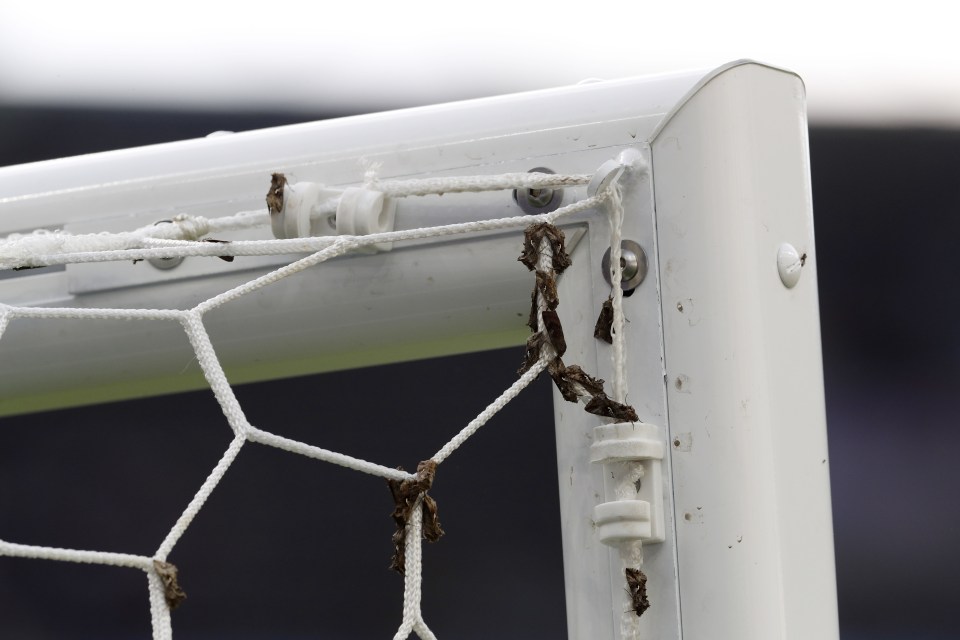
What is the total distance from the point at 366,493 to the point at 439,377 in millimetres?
311

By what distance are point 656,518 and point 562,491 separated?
57 millimetres

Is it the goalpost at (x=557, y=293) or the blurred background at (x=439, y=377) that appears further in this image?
the blurred background at (x=439, y=377)

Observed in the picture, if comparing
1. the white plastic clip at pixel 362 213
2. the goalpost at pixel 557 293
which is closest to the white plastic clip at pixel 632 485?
the goalpost at pixel 557 293

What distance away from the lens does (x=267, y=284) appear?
0.48 metres

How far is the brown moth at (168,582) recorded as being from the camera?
0.43m

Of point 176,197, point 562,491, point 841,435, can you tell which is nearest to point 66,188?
point 176,197

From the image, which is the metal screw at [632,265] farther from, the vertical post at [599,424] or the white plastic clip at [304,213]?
the white plastic clip at [304,213]

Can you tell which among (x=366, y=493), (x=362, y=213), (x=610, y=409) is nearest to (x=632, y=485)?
(x=610, y=409)

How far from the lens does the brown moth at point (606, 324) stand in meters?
0.44

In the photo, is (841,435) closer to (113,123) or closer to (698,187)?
(113,123)

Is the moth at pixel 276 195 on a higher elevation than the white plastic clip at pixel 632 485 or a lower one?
higher

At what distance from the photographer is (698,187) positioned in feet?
1.40

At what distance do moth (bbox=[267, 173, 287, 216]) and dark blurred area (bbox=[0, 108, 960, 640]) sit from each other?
6.63ft

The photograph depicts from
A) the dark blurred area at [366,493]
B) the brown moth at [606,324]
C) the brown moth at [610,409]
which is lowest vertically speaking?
the brown moth at [610,409]
